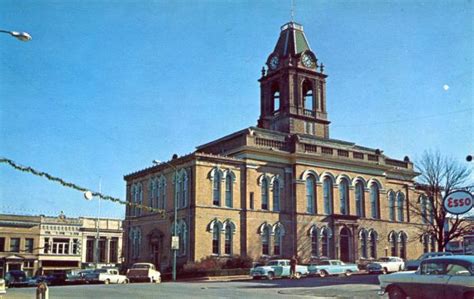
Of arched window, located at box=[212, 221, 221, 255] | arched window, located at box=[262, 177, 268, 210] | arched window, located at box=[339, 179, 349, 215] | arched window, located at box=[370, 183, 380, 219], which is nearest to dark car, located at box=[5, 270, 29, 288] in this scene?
arched window, located at box=[212, 221, 221, 255]

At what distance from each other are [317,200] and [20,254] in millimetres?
40573

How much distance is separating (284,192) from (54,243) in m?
38.5

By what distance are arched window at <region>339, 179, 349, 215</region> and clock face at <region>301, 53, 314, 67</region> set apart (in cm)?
1306

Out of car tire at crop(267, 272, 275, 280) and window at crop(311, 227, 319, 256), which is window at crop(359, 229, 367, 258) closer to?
window at crop(311, 227, 319, 256)

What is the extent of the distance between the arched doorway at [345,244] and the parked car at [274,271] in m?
13.3

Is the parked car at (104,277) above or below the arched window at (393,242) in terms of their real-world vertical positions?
below

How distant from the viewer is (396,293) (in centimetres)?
1936

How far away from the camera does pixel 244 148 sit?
52.4 meters

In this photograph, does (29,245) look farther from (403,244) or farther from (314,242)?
(403,244)

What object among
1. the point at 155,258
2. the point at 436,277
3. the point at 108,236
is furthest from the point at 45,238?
the point at 436,277

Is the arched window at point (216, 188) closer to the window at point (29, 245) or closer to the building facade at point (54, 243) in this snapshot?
the building facade at point (54, 243)

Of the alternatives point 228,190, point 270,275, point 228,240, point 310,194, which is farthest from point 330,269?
point 310,194

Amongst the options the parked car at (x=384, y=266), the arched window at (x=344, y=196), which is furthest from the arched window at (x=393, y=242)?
the parked car at (x=384, y=266)

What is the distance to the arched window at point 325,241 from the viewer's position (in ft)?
182
